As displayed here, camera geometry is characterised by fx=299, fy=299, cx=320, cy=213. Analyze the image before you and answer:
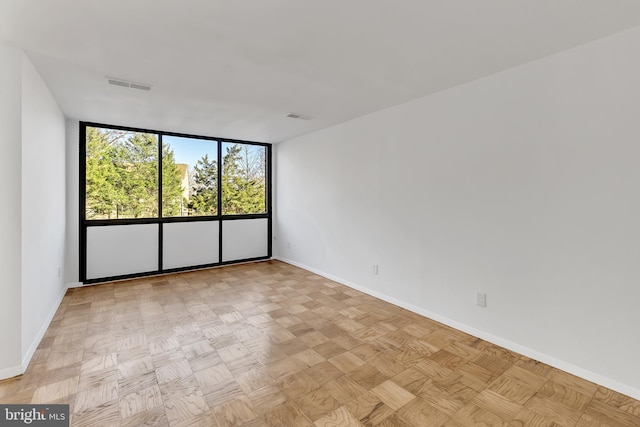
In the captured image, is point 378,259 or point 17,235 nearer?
point 17,235

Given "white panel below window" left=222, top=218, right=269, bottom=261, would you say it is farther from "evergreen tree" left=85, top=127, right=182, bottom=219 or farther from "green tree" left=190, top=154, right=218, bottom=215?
"evergreen tree" left=85, top=127, right=182, bottom=219

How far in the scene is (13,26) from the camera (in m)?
1.95

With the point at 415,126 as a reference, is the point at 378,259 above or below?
below

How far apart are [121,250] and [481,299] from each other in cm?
490

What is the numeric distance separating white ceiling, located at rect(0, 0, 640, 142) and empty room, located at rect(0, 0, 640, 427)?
→ 0.7 inches

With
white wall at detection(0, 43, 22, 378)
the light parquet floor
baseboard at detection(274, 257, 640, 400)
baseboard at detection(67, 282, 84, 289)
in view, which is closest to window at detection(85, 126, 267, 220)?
baseboard at detection(67, 282, 84, 289)

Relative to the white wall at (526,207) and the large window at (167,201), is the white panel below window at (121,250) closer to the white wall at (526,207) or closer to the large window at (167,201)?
the large window at (167,201)

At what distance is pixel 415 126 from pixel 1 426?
3.97 meters


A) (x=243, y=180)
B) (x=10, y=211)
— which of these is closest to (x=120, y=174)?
(x=243, y=180)

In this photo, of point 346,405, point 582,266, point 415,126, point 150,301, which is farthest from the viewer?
point 150,301

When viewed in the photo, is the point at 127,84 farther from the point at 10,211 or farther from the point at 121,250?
the point at 121,250

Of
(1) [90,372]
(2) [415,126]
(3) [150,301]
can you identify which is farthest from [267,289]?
(2) [415,126]

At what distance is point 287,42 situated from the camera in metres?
2.15

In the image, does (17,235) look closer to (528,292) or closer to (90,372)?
(90,372)
